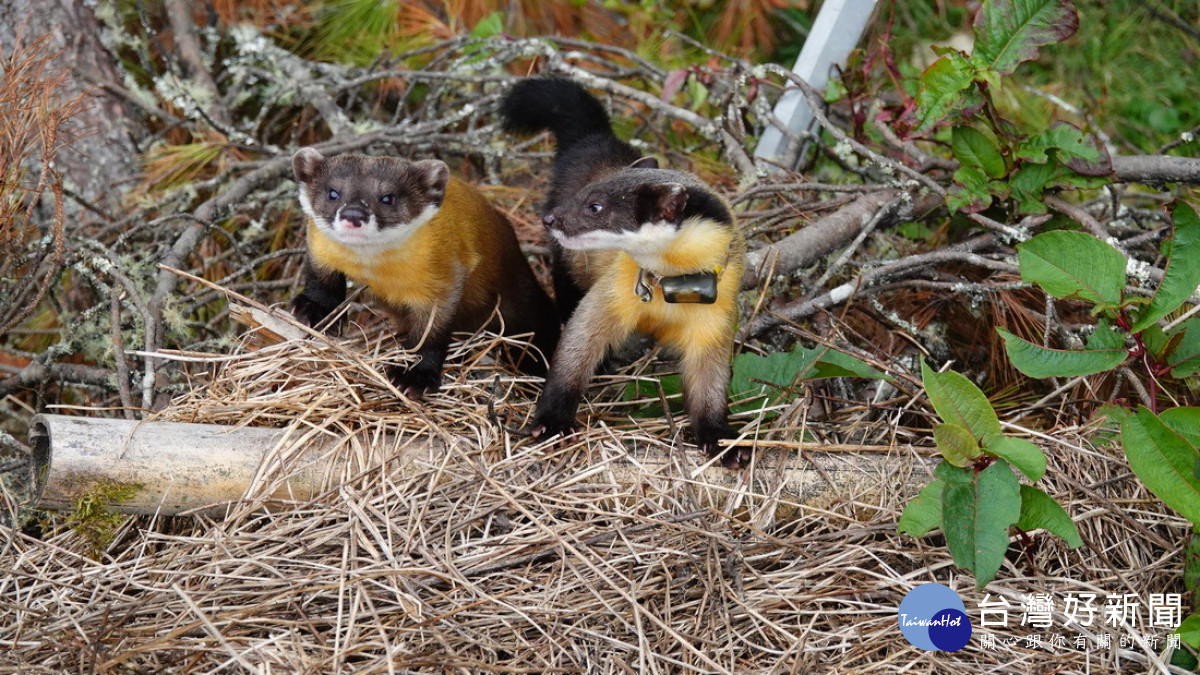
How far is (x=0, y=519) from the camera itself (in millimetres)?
2936

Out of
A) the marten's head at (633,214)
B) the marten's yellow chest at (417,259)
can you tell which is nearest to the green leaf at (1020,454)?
the marten's head at (633,214)

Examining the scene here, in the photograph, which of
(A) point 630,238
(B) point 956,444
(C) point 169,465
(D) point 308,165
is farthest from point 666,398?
(C) point 169,465

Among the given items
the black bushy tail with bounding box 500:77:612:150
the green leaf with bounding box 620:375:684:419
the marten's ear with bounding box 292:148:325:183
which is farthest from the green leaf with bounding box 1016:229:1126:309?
the marten's ear with bounding box 292:148:325:183

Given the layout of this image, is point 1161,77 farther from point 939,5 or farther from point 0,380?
point 0,380

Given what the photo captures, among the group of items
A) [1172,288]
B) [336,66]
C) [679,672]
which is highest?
[1172,288]

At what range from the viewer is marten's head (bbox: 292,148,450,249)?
316 cm

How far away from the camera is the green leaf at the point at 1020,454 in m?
2.52

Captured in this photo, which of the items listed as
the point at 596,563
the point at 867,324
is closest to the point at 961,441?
the point at 596,563

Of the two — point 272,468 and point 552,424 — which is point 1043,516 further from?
point 272,468

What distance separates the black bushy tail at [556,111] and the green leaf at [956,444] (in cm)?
192

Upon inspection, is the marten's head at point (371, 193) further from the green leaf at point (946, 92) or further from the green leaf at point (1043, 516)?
the green leaf at point (1043, 516)

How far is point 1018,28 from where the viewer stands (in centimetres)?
353

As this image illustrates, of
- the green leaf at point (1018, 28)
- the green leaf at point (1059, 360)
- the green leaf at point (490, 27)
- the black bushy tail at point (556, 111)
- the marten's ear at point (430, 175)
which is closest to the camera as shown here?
the green leaf at point (1059, 360)

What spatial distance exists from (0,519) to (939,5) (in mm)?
6080
